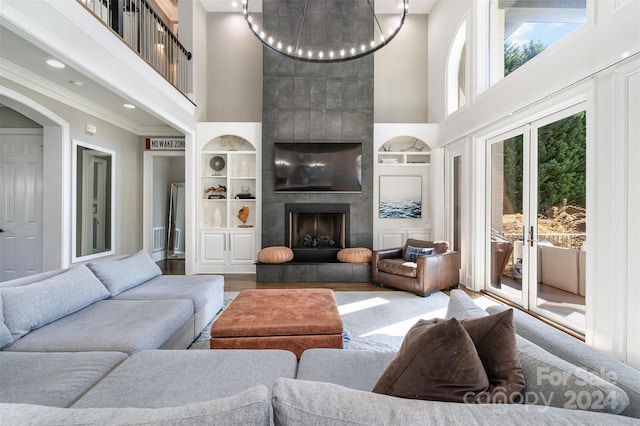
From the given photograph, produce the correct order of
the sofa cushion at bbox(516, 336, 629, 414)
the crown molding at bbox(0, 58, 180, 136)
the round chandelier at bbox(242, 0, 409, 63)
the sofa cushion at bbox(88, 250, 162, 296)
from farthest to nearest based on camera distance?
the round chandelier at bbox(242, 0, 409, 63), the crown molding at bbox(0, 58, 180, 136), the sofa cushion at bbox(88, 250, 162, 296), the sofa cushion at bbox(516, 336, 629, 414)

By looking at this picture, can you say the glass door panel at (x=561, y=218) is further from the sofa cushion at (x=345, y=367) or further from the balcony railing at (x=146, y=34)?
the balcony railing at (x=146, y=34)

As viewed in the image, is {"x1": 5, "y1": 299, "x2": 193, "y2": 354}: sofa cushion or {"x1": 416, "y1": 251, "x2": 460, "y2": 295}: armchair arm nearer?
{"x1": 5, "y1": 299, "x2": 193, "y2": 354}: sofa cushion

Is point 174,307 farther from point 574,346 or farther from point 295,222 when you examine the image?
point 295,222

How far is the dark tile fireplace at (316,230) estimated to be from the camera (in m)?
5.28

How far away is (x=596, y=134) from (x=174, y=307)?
3.73 metres

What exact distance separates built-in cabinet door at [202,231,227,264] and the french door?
451 centimetres

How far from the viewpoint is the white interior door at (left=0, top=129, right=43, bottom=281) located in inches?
164

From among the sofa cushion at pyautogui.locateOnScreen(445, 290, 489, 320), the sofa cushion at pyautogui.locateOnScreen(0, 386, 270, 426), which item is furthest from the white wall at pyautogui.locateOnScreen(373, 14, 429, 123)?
the sofa cushion at pyautogui.locateOnScreen(0, 386, 270, 426)

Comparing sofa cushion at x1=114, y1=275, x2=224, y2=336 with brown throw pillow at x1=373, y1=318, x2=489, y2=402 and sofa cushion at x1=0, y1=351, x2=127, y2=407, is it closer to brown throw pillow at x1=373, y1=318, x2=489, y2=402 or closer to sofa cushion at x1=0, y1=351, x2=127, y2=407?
sofa cushion at x1=0, y1=351, x2=127, y2=407

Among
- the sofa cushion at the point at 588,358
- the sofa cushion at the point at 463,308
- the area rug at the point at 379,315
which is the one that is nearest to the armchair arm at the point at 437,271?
the area rug at the point at 379,315

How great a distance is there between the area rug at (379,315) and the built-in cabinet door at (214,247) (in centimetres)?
147

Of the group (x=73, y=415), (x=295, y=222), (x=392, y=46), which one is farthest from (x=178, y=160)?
(x=73, y=415)

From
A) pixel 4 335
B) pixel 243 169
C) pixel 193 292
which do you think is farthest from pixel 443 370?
pixel 243 169

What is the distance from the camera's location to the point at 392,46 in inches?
240
